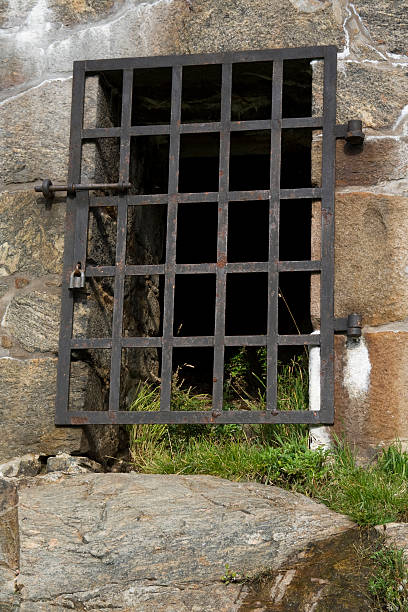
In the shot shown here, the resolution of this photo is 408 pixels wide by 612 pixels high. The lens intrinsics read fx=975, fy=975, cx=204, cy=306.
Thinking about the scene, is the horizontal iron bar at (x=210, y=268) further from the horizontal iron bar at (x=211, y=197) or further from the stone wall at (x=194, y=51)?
the horizontal iron bar at (x=211, y=197)

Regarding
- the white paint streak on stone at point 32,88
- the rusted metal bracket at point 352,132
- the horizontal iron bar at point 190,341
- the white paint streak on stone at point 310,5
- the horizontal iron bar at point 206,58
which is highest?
the white paint streak on stone at point 310,5

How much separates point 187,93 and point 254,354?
1451mm

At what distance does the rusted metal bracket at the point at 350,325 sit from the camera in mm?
3176

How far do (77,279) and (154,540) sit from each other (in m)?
1.04

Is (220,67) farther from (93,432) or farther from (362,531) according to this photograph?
(362,531)

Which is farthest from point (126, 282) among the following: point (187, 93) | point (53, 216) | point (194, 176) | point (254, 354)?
point (194, 176)

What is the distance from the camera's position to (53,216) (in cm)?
348

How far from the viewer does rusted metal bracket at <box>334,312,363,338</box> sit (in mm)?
3176

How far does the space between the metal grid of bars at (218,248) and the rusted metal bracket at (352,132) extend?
28 millimetres

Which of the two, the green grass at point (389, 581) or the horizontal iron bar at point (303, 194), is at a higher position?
the horizontal iron bar at point (303, 194)

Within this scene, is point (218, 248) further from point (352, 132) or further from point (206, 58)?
point (206, 58)

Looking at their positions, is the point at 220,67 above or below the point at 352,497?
above

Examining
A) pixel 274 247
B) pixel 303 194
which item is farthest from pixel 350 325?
pixel 303 194

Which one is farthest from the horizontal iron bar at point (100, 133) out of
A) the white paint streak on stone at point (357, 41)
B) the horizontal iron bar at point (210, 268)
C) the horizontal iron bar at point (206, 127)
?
the white paint streak on stone at point (357, 41)
